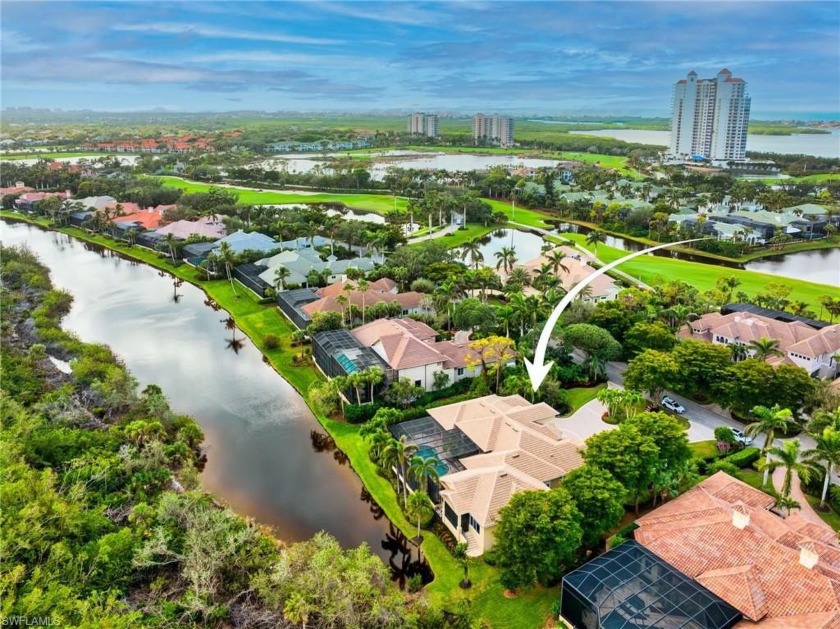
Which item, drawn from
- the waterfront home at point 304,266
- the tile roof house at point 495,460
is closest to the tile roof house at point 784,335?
the tile roof house at point 495,460

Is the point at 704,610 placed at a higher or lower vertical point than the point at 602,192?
lower

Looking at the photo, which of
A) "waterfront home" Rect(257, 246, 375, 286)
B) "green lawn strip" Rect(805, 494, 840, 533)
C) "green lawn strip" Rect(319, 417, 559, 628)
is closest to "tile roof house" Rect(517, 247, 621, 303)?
"waterfront home" Rect(257, 246, 375, 286)

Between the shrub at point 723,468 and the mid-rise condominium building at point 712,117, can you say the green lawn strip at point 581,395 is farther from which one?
the mid-rise condominium building at point 712,117

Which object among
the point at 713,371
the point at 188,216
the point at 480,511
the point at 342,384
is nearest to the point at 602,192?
the point at 188,216

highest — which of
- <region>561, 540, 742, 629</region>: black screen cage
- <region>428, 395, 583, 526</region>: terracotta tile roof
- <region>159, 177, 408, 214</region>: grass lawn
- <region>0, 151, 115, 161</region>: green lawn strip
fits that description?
<region>0, 151, 115, 161</region>: green lawn strip

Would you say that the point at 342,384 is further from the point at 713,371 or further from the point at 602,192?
the point at 602,192

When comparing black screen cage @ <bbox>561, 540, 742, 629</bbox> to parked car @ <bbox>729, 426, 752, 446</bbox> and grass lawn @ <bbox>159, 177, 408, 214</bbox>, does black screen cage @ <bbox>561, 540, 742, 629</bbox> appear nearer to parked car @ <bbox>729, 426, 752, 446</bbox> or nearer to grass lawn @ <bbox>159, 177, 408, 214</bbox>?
parked car @ <bbox>729, 426, 752, 446</bbox>
